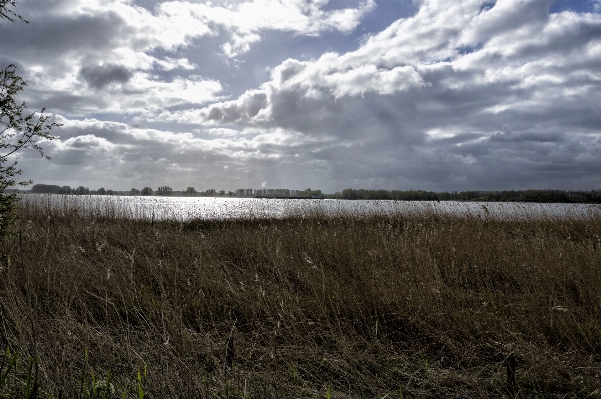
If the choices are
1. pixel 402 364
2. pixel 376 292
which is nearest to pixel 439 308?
pixel 376 292

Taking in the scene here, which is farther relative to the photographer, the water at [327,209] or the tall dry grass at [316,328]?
the water at [327,209]

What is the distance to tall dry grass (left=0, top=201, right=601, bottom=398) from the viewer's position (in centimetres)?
277

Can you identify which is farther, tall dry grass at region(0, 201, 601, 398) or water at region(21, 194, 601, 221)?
water at region(21, 194, 601, 221)

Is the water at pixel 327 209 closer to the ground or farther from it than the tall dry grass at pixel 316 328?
farther from it

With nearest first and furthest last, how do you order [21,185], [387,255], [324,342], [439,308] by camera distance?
[324,342]
[439,308]
[21,185]
[387,255]

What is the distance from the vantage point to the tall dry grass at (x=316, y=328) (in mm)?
2768

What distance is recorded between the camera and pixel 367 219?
15.3 metres

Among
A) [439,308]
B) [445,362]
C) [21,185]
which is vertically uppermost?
[21,185]

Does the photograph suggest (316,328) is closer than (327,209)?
Yes

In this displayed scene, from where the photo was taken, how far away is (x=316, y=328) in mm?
3863

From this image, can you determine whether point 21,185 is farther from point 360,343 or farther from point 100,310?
point 360,343

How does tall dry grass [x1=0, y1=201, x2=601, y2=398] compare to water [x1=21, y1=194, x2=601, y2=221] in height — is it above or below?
below

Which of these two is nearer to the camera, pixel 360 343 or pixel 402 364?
pixel 402 364

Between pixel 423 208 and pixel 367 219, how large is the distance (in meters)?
2.76
